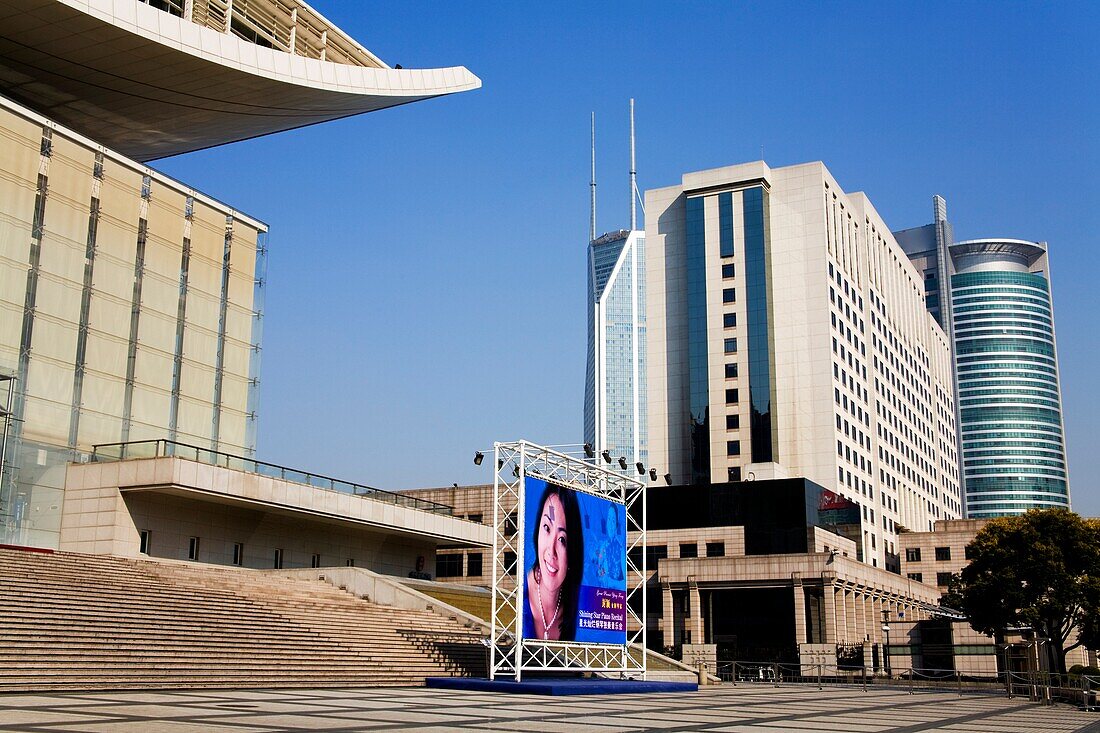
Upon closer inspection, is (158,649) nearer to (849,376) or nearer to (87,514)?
(87,514)

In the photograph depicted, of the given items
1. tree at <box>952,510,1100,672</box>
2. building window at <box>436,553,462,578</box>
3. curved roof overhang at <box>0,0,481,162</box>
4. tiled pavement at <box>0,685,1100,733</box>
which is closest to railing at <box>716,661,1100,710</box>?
tiled pavement at <box>0,685,1100,733</box>

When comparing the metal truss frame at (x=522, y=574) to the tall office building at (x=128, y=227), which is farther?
the tall office building at (x=128, y=227)

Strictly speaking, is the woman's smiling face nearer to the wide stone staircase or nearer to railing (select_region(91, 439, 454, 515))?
the wide stone staircase

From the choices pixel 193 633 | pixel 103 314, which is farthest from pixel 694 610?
pixel 193 633

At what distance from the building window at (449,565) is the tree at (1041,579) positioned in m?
38.5

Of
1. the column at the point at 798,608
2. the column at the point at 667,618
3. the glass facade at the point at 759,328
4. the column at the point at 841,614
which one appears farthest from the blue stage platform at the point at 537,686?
the glass facade at the point at 759,328

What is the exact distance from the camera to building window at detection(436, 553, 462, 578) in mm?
82750

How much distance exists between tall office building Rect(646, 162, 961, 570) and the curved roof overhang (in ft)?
134

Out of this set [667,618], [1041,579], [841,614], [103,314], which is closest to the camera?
[103,314]

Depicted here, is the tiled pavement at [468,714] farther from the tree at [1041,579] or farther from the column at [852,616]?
the column at [852,616]

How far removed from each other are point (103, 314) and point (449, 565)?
1696 inches

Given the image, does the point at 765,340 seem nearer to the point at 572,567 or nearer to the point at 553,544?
the point at 572,567

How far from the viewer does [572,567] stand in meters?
33.9

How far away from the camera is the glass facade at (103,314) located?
41875mm
